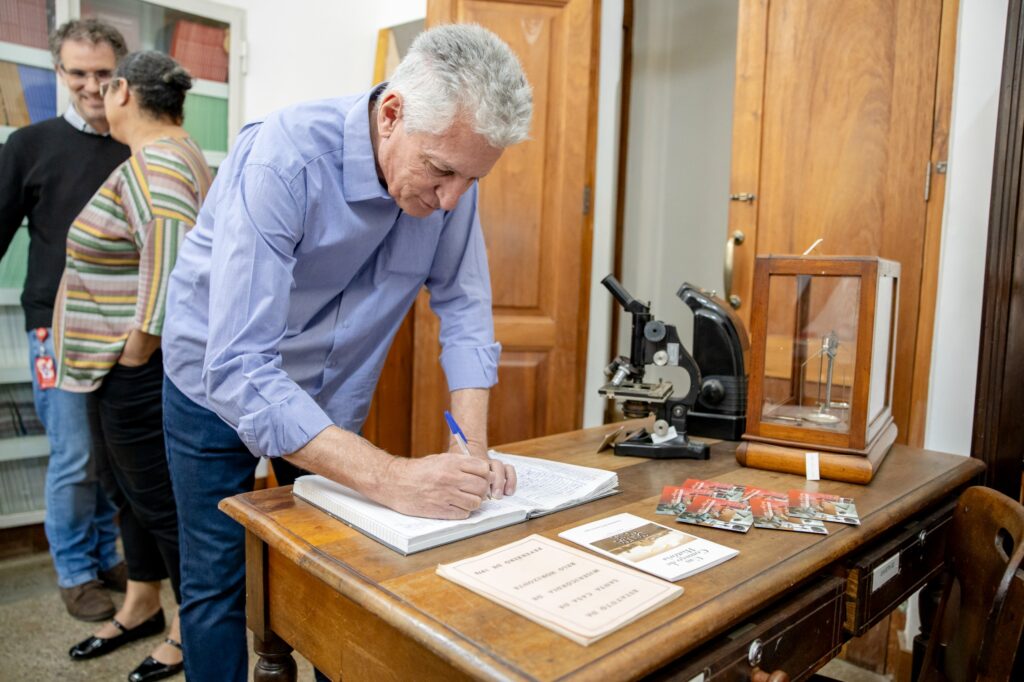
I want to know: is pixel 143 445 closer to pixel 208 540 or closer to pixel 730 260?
pixel 208 540

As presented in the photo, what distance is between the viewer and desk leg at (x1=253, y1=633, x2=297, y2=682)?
1.16 m

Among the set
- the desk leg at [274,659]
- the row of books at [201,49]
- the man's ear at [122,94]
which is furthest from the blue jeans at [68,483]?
the desk leg at [274,659]

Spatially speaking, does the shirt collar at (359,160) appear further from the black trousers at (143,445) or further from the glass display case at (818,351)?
the black trousers at (143,445)

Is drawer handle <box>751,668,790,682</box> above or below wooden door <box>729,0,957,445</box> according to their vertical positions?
below

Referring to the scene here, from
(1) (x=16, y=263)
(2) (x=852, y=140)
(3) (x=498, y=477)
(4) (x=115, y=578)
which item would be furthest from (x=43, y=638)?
(2) (x=852, y=140)

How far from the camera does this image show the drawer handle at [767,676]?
94 centimetres

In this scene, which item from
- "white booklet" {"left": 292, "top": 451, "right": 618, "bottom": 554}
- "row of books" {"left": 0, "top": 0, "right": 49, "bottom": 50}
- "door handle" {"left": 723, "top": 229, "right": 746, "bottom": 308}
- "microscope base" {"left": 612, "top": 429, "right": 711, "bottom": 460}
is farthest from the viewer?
"row of books" {"left": 0, "top": 0, "right": 49, "bottom": 50}

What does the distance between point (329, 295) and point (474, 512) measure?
21.4 inches

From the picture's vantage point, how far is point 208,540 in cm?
144

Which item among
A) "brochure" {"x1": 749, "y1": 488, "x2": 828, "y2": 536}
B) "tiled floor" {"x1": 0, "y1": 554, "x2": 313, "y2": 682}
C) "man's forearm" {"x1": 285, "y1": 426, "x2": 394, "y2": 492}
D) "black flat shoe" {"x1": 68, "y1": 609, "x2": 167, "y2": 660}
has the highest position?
"man's forearm" {"x1": 285, "y1": 426, "x2": 394, "y2": 492}

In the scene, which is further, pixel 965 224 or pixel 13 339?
pixel 13 339

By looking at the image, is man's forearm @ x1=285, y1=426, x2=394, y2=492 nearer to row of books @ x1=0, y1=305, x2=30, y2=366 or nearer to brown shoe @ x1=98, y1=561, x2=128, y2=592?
brown shoe @ x1=98, y1=561, x2=128, y2=592

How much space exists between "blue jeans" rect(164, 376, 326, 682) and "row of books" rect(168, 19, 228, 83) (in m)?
2.32

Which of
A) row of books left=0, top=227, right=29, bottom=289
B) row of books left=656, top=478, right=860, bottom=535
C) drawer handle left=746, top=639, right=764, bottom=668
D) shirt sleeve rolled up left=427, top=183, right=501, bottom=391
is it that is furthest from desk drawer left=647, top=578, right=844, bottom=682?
row of books left=0, top=227, right=29, bottom=289
